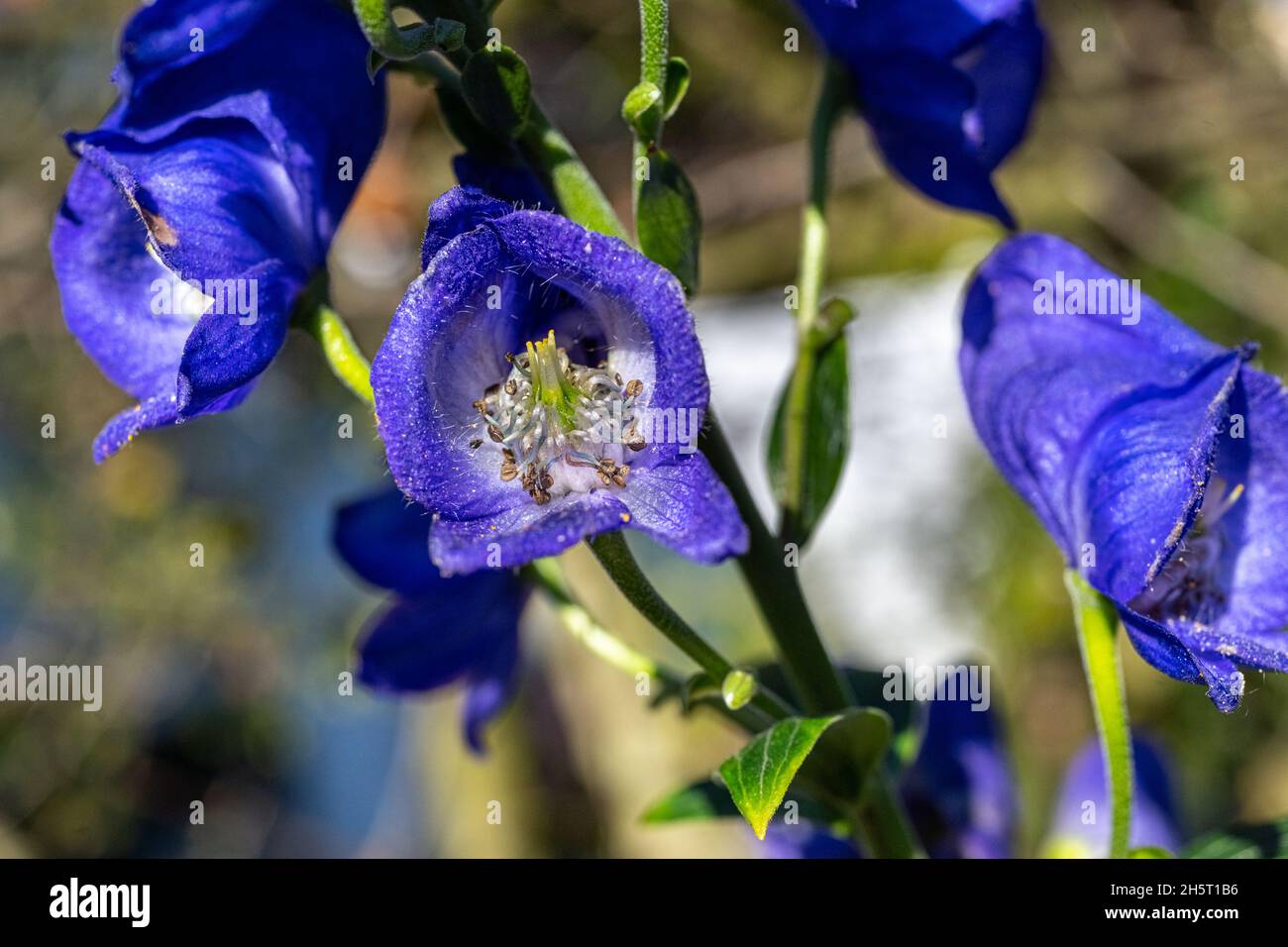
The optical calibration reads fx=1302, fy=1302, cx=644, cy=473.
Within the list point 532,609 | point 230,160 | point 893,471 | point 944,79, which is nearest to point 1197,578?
point 944,79

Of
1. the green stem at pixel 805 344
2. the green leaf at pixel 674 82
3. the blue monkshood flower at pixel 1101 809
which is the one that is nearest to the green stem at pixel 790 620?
the green stem at pixel 805 344

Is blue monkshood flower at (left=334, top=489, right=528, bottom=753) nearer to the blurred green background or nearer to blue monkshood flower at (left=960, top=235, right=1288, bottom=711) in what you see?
blue monkshood flower at (left=960, top=235, right=1288, bottom=711)

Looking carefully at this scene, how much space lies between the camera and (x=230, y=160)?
0.87 metres

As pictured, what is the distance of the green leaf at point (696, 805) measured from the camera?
1096mm

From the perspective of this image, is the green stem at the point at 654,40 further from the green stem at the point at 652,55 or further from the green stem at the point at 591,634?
the green stem at the point at 591,634

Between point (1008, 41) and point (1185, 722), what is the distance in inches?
88.4

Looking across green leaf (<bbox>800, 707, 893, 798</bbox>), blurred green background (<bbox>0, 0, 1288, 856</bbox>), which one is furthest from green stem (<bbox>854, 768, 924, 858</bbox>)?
blurred green background (<bbox>0, 0, 1288, 856</bbox>)

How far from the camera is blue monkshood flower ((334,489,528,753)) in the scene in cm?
114

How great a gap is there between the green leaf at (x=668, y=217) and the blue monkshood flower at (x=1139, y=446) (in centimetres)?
28

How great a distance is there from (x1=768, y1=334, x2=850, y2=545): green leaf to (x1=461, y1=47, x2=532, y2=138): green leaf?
0.30 metres

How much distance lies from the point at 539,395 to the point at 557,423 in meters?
0.03

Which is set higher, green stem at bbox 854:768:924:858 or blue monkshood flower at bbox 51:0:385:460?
blue monkshood flower at bbox 51:0:385:460

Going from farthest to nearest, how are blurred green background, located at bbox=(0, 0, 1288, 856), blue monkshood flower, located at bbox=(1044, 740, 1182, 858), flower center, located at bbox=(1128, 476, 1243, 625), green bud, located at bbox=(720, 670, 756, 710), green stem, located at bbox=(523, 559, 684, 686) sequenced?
blurred green background, located at bbox=(0, 0, 1288, 856) → blue monkshood flower, located at bbox=(1044, 740, 1182, 858) → green stem, located at bbox=(523, 559, 684, 686) → flower center, located at bbox=(1128, 476, 1243, 625) → green bud, located at bbox=(720, 670, 756, 710)

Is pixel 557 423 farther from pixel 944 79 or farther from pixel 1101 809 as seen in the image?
pixel 1101 809
